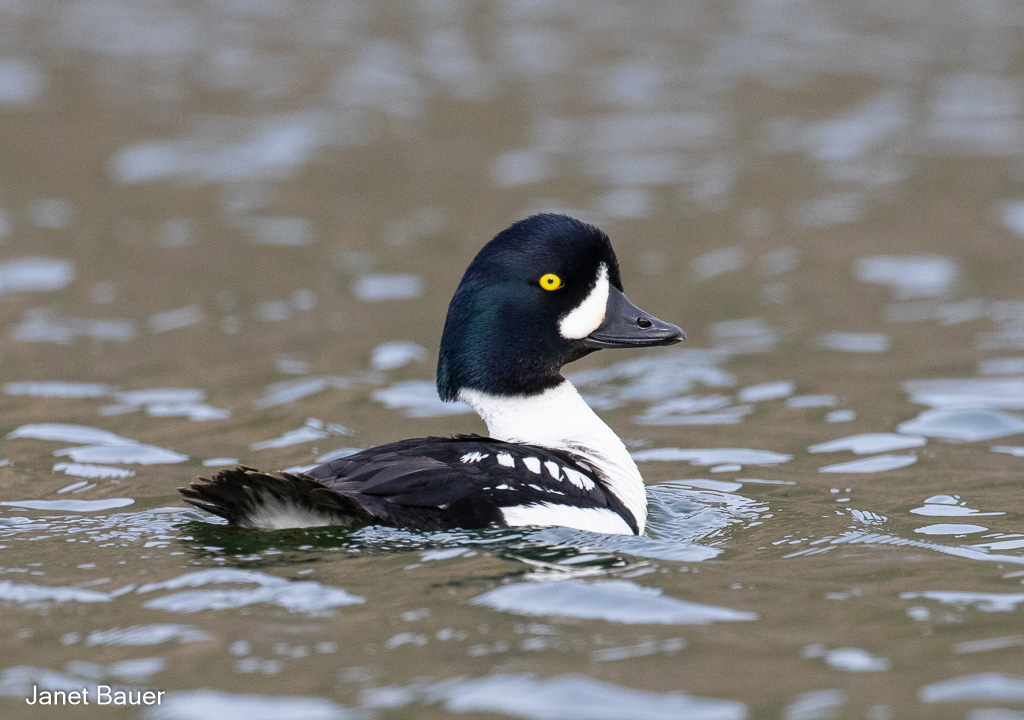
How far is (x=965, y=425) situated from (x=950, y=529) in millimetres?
2004

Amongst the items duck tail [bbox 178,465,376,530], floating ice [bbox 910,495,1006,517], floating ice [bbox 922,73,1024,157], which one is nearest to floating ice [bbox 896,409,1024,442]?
floating ice [bbox 910,495,1006,517]

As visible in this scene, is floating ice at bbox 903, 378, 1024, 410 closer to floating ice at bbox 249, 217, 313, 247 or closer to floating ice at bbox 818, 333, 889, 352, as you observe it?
floating ice at bbox 818, 333, 889, 352

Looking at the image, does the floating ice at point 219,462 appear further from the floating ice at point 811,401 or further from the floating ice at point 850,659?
the floating ice at point 850,659

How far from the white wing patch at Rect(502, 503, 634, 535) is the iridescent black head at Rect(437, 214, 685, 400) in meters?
0.75

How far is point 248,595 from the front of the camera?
4512 mm

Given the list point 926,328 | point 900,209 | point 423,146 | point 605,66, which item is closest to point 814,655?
point 926,328

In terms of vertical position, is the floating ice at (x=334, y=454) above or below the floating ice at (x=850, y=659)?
above

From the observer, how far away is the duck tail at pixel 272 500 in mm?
4629

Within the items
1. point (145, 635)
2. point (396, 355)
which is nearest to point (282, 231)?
point (396, 355)

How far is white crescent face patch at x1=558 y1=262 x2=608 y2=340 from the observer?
580 centimetres

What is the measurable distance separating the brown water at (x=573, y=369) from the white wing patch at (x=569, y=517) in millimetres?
69

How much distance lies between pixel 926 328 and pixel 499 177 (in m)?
4.96

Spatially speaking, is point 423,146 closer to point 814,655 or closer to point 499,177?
point 499,177

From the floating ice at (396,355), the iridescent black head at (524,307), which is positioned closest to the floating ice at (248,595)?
the iridescent black head at (524,307)
